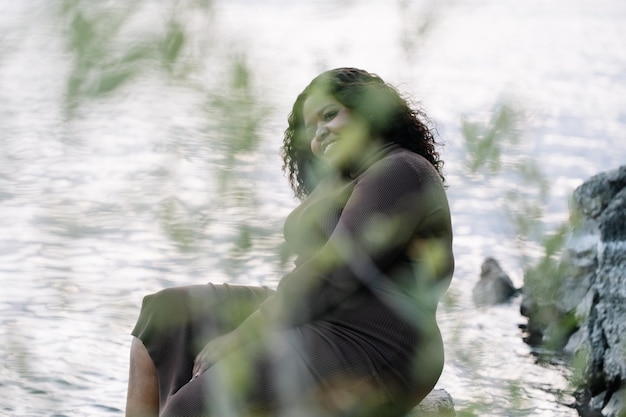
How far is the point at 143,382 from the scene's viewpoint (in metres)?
3.41

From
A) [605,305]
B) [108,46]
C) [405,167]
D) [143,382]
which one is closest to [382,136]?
[405,167]

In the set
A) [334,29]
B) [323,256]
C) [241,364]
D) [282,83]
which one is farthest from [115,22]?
[323,256]

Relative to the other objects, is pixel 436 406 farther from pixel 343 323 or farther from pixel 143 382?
pixel 143 382

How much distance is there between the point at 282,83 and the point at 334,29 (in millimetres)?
138

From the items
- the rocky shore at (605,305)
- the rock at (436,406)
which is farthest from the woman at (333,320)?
the rocky shore at (605,305)

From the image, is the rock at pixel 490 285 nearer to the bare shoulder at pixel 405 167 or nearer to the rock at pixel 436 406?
the rock at pixel 436 406

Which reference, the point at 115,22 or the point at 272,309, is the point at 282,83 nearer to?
the point at 115,22

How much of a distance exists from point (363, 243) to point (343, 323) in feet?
3.71

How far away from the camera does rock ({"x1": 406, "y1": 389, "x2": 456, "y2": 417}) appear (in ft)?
11.8

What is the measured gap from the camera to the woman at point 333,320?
2494 mm

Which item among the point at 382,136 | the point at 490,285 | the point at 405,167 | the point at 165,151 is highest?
the point at 165,151

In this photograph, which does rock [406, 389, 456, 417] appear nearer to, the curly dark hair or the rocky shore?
the curly dark hair

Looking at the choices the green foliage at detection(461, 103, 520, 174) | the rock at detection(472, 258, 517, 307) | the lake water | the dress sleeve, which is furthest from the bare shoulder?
the rock at detection(472, 258, 517, 307)

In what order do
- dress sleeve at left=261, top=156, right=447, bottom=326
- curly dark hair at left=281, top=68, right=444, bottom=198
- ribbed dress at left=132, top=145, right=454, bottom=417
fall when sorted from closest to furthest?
dress sleeve at left=261, top=156, right=447, bottom=326
ribbed dress at left=132, top=145, right=454, bottom=417
curly dark hair at left=281, top=68, right=444, bottom=198
